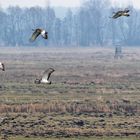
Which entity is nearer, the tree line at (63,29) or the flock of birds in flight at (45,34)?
the flock of birds in flight at (45,34)

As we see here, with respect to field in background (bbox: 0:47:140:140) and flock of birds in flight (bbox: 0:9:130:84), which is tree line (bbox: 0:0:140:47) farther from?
flock of birds in flight (bbox: 0:9:130:84)

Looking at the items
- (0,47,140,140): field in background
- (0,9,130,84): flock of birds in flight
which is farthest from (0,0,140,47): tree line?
(0,9,130,84): flock of birds in flight

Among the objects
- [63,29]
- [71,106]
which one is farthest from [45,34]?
[63,29]

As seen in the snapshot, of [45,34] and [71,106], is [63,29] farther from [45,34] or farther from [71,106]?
[45,34]

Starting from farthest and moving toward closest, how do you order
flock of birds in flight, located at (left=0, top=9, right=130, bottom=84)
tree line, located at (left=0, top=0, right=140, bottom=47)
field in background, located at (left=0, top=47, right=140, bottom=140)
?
1. tree line, located at (left=0, top=0, right=140, bottom=47)
2. field in background, located at (left=0, top=47, right=140, bottom=140)
3. flock of birds in flight, located at (left=0, top=9, right=130, bottom=84)

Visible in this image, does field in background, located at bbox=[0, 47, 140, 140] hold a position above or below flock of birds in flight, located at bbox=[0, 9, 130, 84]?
below

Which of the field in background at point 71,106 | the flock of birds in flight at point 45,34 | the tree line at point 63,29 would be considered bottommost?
the field in background at point 71,106

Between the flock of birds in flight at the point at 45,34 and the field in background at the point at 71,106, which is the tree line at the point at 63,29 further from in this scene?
the flock of birds in flight at the point at 45,34

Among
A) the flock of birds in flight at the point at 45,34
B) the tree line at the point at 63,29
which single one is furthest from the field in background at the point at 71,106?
the tree line at the point at 63,29

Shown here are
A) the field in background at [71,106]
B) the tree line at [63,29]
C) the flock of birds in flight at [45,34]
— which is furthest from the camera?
the tree line at [63,29]

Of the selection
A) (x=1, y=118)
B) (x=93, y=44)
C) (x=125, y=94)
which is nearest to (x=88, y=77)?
(x=125, y=94)

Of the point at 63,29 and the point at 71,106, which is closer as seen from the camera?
the point at 71,106

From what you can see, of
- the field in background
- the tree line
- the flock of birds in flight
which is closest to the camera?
the flock of birds in flight

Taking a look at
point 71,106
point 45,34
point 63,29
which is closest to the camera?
point 45,34
